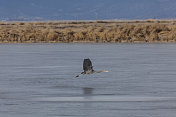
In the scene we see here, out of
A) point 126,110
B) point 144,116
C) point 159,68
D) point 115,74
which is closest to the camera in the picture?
point 144,116

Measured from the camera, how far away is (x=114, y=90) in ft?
53.9

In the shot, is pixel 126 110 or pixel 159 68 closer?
pixel 126 110

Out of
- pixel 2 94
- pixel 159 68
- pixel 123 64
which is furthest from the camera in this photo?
pixel 123 64

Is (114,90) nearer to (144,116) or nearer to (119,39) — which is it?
(144,116)

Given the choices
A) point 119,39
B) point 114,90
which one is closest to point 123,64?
point 114,90

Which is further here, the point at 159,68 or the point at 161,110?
the point at 159,68

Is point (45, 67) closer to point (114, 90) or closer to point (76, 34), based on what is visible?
point (114, 90)

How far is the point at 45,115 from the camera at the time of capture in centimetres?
1238

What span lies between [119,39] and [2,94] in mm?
38339

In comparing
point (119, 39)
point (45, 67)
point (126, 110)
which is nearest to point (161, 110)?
point (126, 110)

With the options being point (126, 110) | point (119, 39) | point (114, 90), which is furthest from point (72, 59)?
point (119, 39)

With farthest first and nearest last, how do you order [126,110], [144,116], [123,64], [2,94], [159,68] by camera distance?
[123,64] < [159,68] < [2,94] < [126,110] < [144,116]

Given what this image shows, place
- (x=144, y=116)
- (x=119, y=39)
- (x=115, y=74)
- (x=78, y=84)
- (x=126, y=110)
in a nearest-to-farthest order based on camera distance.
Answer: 1. (x=144, y=116)
2. (x=126, y=110)
3. (x=78, y=84)
4. (x=115, y=74)
5. (x=119, y=39)

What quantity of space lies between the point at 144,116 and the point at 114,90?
427 cm
